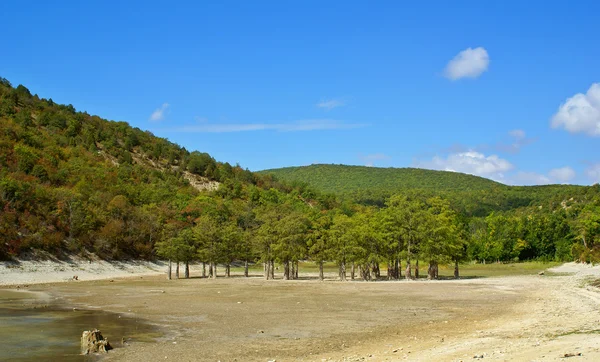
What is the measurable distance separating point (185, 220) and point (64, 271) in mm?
→ 44886

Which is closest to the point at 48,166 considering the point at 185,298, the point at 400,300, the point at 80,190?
the point at 80,190

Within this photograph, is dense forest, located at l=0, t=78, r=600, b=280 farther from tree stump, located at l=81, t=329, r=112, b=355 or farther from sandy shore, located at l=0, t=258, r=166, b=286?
tree stump, located at l=81, t=329, r=112, b=355

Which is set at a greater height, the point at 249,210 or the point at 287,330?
the point at 249,210

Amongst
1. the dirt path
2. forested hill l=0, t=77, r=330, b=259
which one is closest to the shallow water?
the dirt path

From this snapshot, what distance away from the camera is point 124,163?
164 meters

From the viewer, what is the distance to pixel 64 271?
7475cm

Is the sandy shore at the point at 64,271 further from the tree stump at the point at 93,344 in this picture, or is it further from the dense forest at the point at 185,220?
the tree stump at the point at 93,344

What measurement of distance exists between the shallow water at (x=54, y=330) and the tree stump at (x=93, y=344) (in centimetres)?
39

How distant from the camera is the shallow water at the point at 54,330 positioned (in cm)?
2011

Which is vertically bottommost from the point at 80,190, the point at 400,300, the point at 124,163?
the point at 400,300

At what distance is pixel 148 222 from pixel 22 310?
68.4 metres

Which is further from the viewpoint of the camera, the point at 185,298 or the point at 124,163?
the point at 124,163

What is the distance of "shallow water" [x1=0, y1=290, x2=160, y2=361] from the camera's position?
792 inches

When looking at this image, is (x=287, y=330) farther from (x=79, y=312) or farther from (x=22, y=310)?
(x=22, y=310)
